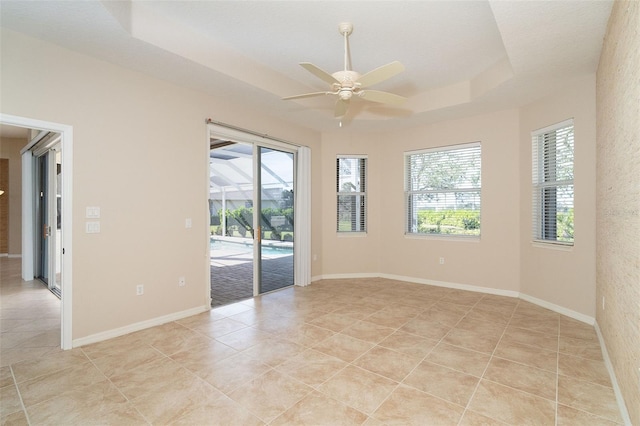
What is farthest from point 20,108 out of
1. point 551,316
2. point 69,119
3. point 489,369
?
point 551,316

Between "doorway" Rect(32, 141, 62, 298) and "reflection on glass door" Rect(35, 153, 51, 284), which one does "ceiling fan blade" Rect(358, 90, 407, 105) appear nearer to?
"doorway" Rect(32, 141, 62, 298)

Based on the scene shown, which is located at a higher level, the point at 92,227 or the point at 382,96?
the point at 382,96

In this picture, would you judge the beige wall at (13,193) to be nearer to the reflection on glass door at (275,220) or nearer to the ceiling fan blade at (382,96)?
the reflection on glass door at (275,220)

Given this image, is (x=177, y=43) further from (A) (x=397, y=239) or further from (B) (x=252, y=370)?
(A) (x=397, y=239)

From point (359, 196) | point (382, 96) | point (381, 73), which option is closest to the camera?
point (381, 73)

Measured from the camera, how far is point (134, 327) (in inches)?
131

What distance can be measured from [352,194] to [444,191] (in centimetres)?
163

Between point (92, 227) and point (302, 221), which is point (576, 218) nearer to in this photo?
point (302, 221)

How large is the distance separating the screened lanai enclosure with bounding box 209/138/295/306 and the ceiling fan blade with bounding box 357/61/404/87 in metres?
2.35

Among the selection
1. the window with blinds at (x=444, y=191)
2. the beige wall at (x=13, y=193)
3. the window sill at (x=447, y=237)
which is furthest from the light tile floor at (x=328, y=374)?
the beige wall at (x=13, y=193)

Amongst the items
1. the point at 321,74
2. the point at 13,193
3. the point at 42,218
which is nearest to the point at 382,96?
the point at 321,74

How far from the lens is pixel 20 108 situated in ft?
8.66

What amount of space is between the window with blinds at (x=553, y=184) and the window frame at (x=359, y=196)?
2.67 meters

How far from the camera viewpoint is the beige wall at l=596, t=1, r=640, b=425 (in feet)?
5.82
